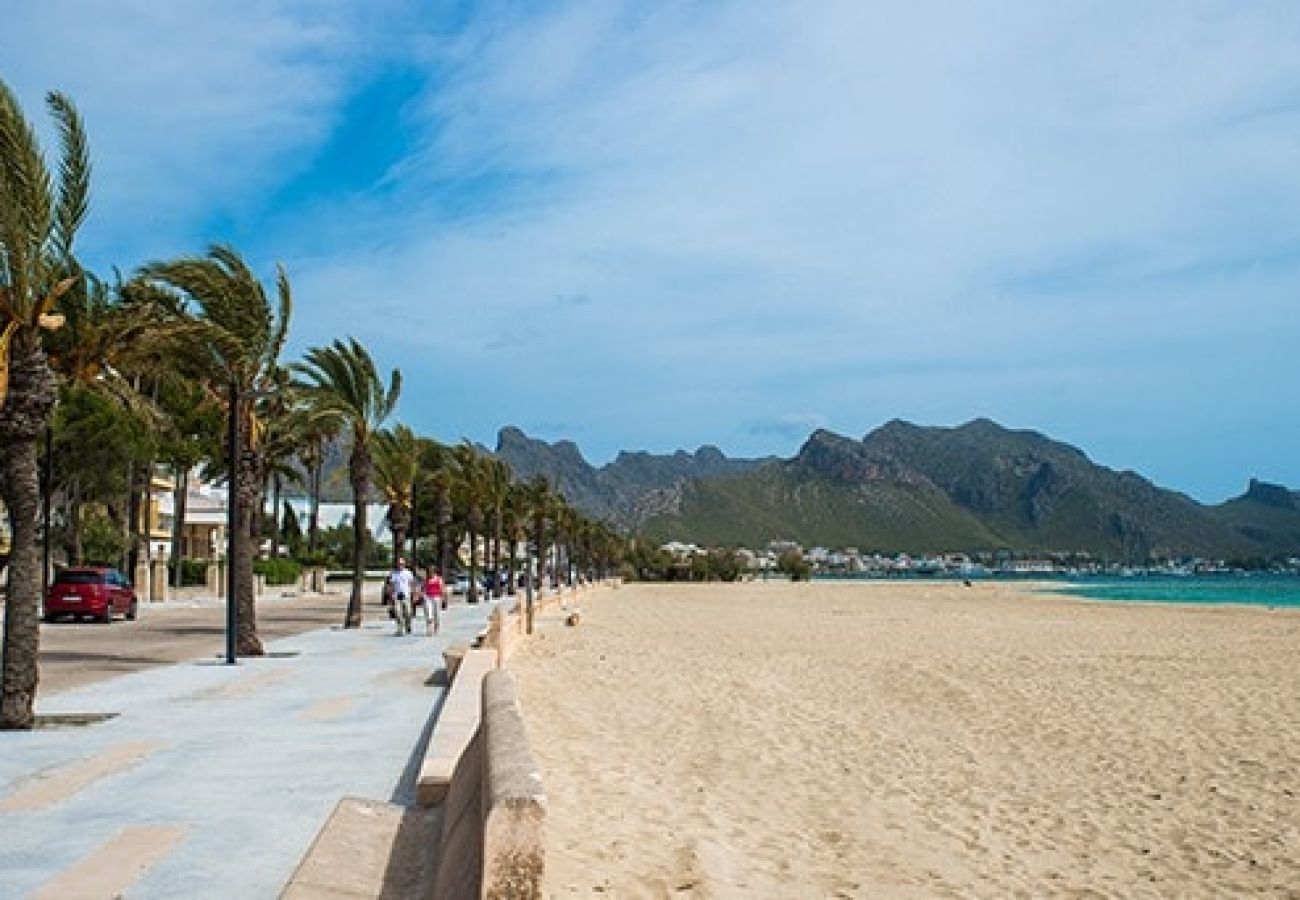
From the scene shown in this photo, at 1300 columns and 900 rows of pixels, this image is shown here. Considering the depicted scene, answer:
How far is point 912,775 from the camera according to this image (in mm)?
12484

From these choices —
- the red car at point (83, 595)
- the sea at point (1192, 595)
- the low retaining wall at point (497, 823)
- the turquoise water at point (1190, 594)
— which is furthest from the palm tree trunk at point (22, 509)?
the turquoise water at point (1190, 594)

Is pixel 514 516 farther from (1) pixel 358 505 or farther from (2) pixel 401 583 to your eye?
(2) pixel 401 583

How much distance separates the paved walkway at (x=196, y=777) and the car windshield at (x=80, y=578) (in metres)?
17.1

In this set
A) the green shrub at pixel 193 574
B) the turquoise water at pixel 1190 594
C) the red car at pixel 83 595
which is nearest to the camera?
the red car at pixel 83 595

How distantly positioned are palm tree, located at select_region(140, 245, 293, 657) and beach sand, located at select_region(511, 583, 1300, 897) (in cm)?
502

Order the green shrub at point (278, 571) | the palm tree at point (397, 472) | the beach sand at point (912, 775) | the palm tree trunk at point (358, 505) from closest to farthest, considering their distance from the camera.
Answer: the beach sand at point (912, 775), the palm tree trunk at point (358, 505), the palm tree at point (397, 472), the green shrub at point (278, 571)

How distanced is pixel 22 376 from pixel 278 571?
54872 mm

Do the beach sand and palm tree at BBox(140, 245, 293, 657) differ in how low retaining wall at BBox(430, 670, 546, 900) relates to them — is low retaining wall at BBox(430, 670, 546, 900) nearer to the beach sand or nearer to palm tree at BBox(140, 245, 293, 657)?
the beach sand

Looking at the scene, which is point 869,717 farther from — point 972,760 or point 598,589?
point 598,589

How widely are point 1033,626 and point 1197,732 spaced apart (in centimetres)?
2989

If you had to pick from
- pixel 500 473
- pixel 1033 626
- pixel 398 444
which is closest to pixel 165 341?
pixel 398 444

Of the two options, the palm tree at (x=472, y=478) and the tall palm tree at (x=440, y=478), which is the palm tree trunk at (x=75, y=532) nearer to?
the tall palm tree at (x=440, y=478)

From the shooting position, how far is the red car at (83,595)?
3303cm

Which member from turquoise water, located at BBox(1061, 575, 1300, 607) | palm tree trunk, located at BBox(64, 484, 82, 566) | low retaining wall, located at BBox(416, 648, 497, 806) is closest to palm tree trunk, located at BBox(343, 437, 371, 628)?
low retaining wall, located at BBox(416, 648, 497, 806)
